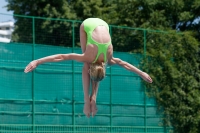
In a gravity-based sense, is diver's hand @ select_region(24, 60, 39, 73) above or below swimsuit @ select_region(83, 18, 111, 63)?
below

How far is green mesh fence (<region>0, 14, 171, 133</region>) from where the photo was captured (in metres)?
17.6

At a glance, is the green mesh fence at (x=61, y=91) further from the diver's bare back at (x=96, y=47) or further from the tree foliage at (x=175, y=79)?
the diver's bare back at (x=96, y=47)

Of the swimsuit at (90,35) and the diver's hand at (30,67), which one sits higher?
the swimsuit at (90,35)

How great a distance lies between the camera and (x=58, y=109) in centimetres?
1834

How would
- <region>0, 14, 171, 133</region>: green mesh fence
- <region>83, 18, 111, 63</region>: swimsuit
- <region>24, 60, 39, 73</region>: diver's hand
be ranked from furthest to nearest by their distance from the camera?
<region>0, 14, 171, 133</region>: green mesh fence
<region>83, 18, 111, 63</region>: swimsuit
<region>24, 60, 39, 73</region>: diver's hand

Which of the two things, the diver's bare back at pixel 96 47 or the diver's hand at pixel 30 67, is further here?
the diver's bare back at pixel 96 47

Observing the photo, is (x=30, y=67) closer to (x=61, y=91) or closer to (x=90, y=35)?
(x=90, y=35)

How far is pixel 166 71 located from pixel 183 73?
2.12 feet

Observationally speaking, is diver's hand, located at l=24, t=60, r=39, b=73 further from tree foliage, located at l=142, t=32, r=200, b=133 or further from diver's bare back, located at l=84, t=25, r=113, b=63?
tree foliage, located at l=142, t=32, r=200, b=133

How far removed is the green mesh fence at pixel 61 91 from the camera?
57.6 ft

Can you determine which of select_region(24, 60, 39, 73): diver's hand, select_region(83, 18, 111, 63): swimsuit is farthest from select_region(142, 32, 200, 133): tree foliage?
select_region(24, 60, 39, 73): diver's hand

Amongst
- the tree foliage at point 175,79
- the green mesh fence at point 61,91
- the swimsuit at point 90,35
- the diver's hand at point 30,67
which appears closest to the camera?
the diver's hand at point 30,67

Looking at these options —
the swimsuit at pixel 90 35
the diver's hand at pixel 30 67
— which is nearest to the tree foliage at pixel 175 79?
the swimsuit at pixel 90 35

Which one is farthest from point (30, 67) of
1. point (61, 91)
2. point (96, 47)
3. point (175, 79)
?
point (175, 79)
